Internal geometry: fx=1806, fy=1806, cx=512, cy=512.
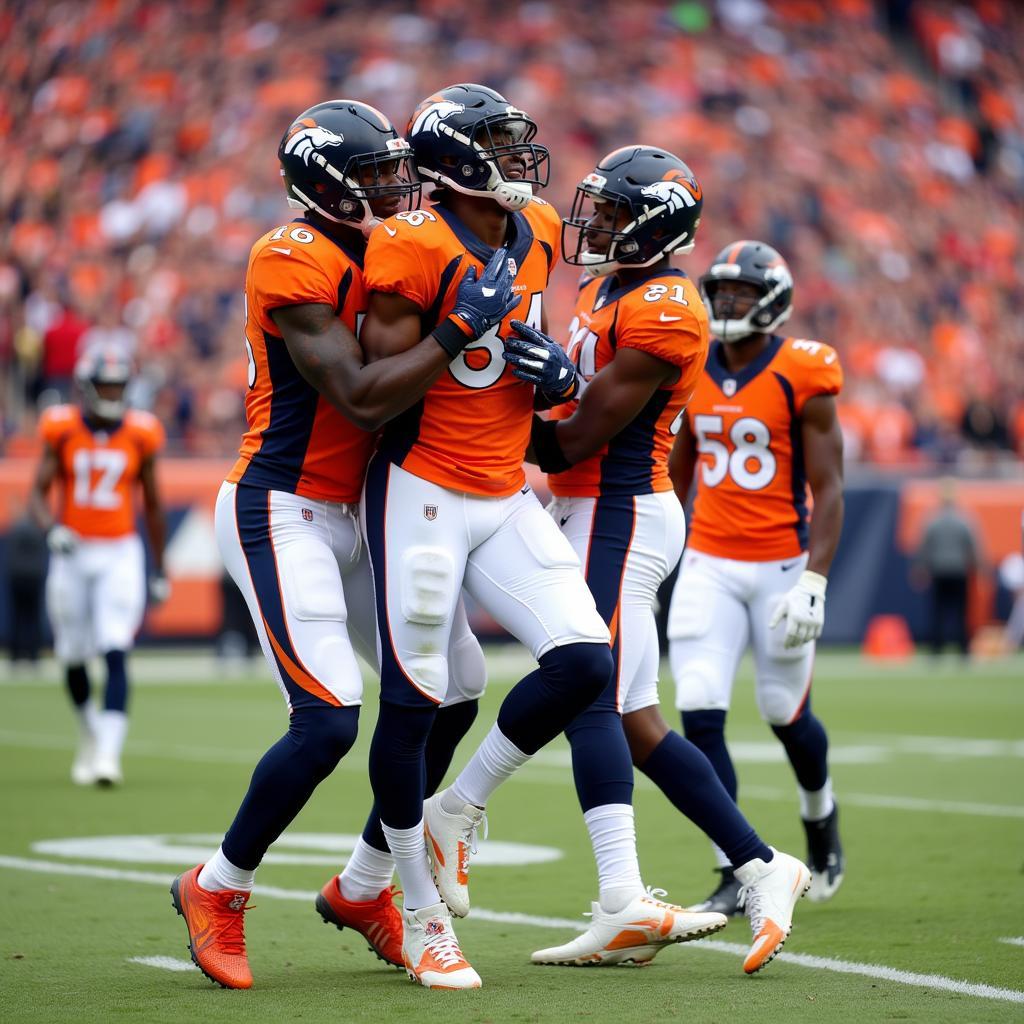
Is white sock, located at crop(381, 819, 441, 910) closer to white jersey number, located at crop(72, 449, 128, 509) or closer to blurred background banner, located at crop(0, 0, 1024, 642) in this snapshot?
white jersey number, located at crop(72, 449, 128, 509)

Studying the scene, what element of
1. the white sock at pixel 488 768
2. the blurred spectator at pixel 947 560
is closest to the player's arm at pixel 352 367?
the white sock at pixel 488 768

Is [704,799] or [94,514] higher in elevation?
[704,799]

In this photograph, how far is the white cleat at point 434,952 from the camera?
4.27 meters

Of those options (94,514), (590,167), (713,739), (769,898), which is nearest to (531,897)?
(713,739)

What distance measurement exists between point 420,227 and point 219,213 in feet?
53.6

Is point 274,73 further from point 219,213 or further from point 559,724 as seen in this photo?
point 559,724

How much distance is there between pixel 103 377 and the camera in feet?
29.0

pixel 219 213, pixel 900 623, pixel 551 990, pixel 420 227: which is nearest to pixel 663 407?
pixel 420 227

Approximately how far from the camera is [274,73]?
22188 mm

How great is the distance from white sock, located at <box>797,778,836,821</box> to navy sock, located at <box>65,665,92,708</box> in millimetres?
4325

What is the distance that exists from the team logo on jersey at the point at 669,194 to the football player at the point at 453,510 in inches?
15.2

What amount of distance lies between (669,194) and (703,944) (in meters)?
2.04

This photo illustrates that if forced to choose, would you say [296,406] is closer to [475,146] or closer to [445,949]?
[475,146]

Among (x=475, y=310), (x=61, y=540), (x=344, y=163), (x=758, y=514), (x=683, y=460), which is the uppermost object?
(x=344, y=163)
